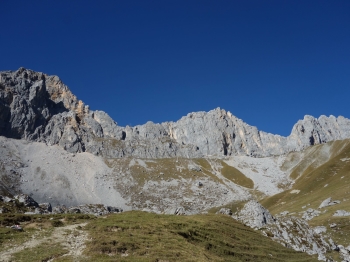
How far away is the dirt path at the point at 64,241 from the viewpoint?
2739 cm

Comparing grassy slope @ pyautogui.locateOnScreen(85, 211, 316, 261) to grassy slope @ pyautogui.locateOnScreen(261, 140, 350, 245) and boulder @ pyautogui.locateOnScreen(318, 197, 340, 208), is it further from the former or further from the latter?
boulder @ pyautogui.locateOnScreen(318, 197, 340, 208)

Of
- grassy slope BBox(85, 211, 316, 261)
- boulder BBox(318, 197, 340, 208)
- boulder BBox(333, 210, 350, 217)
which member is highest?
boulder BBox(318, 197, 340, 208)

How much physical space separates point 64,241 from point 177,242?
1254cm

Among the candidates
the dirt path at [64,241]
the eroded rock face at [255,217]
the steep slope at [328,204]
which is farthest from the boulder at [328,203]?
the dirt path at [64,241]

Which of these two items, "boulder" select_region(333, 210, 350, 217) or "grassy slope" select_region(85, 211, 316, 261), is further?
"boulder" select_region(333, 210, 350, 217)

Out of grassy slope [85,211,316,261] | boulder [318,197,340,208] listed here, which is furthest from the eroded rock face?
boulder [318,197,340,208]

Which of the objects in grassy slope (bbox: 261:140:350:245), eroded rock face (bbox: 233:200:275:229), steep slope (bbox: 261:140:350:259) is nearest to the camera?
eroded rock face (bbox: 233:200:275:229)

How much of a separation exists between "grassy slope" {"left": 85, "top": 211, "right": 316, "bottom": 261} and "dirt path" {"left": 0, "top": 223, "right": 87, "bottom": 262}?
1.12 metres

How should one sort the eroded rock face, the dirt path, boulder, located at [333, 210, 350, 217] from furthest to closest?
boulder, located at [333, 210, 350, 217] → the eroded rock face → the dirt path

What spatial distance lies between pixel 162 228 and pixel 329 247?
4009 cm

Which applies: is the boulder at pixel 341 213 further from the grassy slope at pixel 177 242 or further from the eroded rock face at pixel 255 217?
the grassy slope at pixel 177 242

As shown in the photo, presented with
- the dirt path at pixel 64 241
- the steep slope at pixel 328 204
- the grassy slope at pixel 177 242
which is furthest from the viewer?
the steep slope at pixel 328 204

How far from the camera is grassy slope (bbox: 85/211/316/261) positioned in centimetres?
2828

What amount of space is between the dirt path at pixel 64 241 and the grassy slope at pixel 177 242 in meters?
1.12
